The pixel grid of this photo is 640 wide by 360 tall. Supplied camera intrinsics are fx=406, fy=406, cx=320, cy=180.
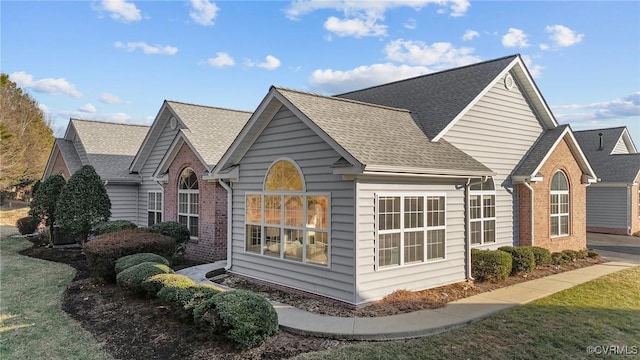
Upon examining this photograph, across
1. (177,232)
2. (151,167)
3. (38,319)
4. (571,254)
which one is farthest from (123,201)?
(571,254)

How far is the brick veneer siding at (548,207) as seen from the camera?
14.3 meters

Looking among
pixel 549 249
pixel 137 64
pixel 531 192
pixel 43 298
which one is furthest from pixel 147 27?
pixel 549 249

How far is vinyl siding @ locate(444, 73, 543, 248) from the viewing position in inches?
523

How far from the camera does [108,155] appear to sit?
861 inches

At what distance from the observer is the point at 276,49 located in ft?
50.0

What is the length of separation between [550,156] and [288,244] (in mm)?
10463

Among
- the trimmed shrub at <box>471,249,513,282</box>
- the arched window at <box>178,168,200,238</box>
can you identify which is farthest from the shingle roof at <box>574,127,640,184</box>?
the arched window at <box>178,168,200,238</box>

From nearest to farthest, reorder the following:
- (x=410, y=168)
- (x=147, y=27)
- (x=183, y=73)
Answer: (x=410, y=168) → (x=147, y=27) → (x=183, y=73)

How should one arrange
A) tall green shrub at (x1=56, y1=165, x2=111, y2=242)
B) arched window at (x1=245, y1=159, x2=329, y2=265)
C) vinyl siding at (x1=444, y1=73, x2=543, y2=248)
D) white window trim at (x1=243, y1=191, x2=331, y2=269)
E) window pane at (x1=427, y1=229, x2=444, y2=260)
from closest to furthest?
white window trim at (x1=243, y1=191, x2=331, y2=269) → arched window at (x1=245, y1=159, x2=329, y2=265) → window pane at (x1=427, y1=229, x2=444, y2=260) → vinyl siding at (x1=444, y1=73, x2=543, y2=248) → tall green shrub at (x1=56, y1=165, x2=111, y2=242)

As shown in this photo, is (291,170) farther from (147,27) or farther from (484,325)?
(147,27)

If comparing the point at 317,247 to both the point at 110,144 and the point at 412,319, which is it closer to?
the point at 412,319

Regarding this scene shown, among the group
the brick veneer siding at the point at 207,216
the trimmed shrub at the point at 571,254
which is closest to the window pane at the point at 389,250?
the brick veneer siding at the point at 207,216

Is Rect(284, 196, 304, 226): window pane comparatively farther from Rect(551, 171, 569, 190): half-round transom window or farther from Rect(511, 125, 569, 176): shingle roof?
Rect(551, 171, 569, 190): half-round transom window

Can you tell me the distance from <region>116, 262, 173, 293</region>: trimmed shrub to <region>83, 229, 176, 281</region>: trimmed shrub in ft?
5.58
